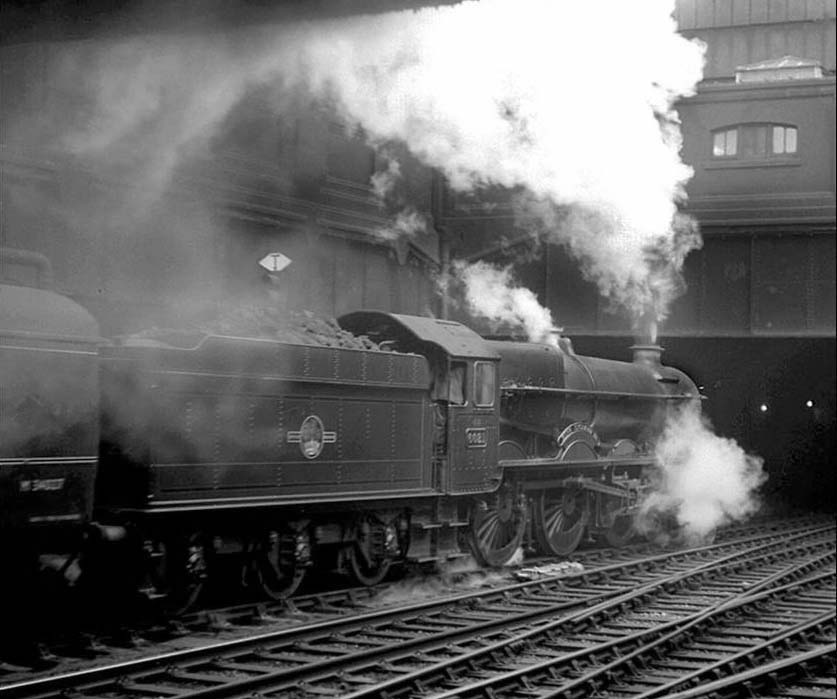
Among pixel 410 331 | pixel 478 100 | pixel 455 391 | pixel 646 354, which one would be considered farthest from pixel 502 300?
pixel 410 331

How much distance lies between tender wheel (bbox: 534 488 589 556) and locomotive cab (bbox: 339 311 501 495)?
5.41 ft

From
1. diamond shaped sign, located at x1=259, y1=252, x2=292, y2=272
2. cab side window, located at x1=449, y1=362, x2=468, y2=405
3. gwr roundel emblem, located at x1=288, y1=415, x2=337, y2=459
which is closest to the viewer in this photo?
gwr roundel emblem, located at x1=288, y1=415, x2=337, y2=459

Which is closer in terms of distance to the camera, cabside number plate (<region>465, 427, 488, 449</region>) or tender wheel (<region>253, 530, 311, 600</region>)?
tender wheel (<region>253, 530, 311, 600</region>)

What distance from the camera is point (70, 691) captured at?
6.85 m

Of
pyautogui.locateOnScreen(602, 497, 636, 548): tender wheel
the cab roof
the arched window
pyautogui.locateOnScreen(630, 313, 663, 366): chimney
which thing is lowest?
pyautogui.locateOnScreen(602, 497, 636, 548): tender wheel

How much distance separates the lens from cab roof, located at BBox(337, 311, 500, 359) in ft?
39.2

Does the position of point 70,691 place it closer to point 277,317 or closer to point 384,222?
point 277,317

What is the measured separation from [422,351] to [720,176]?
5539 mm

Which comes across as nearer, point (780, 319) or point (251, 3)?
point (251, 3)

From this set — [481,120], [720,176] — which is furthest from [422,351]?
[720,176]

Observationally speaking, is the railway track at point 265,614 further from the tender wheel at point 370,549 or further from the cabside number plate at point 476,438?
the cabside number plate at point 476,438

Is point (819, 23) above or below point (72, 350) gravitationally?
above

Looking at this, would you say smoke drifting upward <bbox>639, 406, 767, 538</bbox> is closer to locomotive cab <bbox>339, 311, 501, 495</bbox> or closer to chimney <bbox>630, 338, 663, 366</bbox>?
chimney <bbox>630, 338, 663, 366</bbox>

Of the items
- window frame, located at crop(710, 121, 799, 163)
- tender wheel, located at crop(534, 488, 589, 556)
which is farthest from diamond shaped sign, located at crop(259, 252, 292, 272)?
window frame, located at crop(710, 121, 799, 163)
